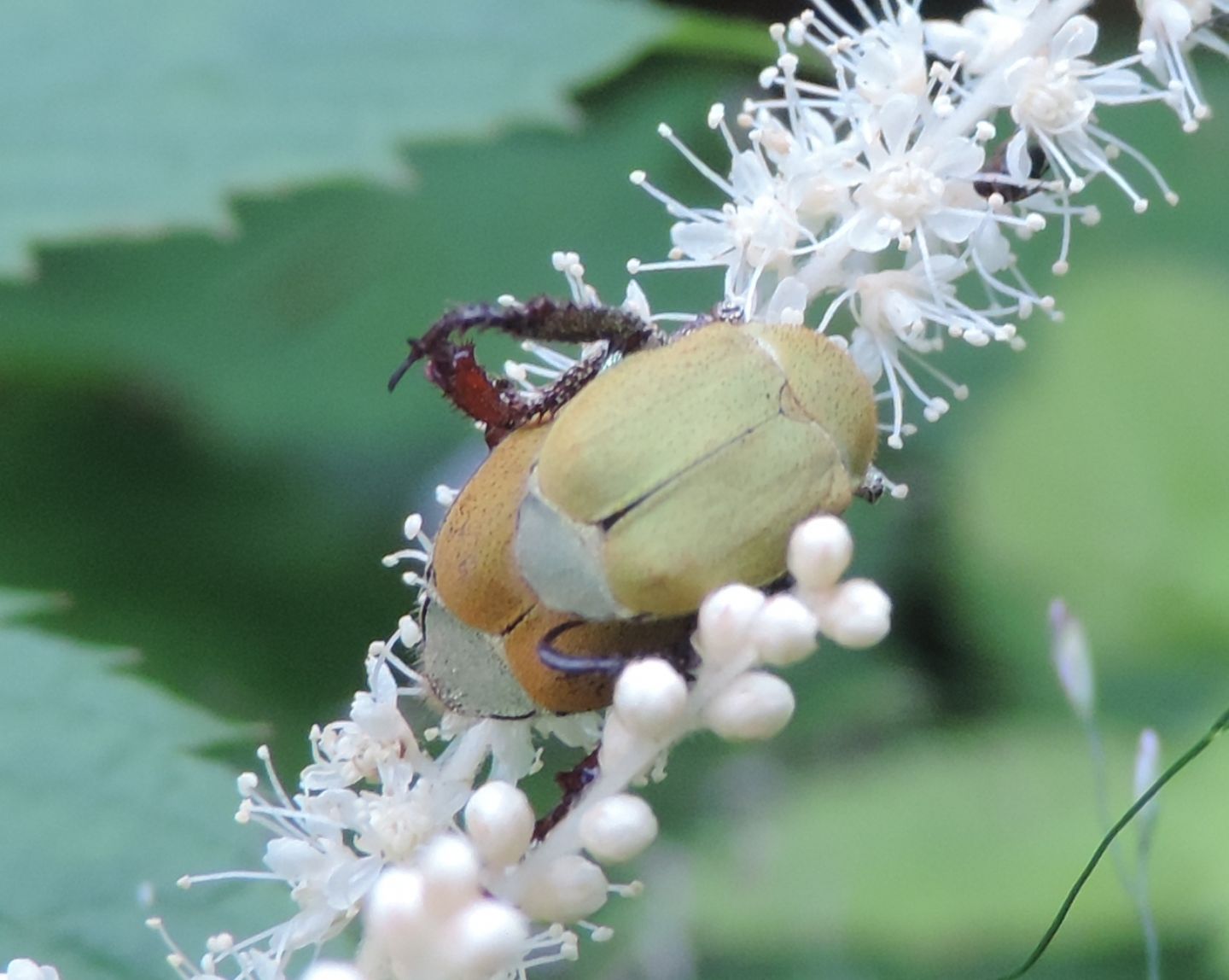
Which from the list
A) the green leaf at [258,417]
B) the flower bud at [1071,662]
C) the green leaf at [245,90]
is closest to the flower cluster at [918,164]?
the flower bud at [1071,662]

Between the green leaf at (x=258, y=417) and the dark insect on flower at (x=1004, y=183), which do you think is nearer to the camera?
the dark insect on flower at (x=1004, y=183)

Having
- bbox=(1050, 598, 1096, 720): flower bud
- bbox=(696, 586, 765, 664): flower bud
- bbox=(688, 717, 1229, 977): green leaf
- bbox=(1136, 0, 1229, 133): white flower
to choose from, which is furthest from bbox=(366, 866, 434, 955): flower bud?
bbox=(688, 717, 1229, 977): green leaf

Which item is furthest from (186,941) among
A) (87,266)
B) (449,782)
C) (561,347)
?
(87,266)

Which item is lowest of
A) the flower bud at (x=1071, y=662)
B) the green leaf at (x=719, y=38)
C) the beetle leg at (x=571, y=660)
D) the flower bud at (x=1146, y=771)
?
the flower bud at (x=1146, y=771)

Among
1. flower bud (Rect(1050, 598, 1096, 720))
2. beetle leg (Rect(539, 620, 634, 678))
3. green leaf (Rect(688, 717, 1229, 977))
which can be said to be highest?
beetle leg (Rect(539, 620, 634, 678))

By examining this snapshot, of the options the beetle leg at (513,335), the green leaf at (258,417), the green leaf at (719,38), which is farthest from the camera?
the green leaf at (258,417)

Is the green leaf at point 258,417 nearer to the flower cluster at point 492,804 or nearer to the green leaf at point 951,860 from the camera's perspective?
the green leaf at point 951,860

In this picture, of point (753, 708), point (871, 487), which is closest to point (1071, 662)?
point (871, 487)

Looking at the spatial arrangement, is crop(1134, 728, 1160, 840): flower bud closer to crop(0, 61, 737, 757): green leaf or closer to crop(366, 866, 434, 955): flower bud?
crop(366, 866, 434, 955): flower bud
